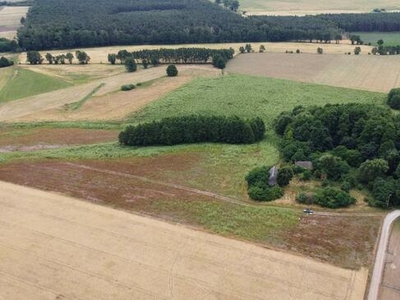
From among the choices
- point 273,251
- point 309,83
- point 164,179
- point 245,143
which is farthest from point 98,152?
point 309,83

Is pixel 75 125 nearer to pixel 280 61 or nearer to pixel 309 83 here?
pixel 309 83

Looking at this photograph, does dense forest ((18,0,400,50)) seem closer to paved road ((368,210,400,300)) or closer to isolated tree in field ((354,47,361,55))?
isolated tree in field ((354,47,361,55))

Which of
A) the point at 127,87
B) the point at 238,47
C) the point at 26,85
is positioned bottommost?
the point at 127,87

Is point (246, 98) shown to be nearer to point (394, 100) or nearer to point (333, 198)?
point (394, 100)

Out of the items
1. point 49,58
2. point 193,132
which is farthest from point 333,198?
point 49,58

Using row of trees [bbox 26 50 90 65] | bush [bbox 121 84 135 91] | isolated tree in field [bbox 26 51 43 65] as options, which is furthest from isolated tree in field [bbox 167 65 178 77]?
Result: isolated tree in field [bbox 26 51 43 65]

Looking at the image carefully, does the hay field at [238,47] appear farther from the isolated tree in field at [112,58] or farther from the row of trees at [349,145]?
the row of trees at [349,145]
